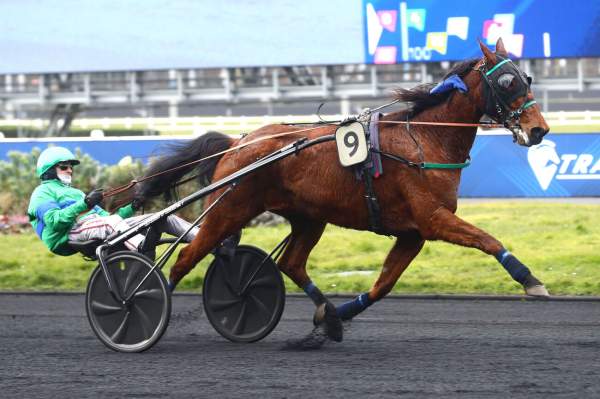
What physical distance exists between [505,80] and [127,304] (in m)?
2.52

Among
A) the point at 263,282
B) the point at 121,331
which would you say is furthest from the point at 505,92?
the point at 121,331

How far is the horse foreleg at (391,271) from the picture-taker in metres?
6.56

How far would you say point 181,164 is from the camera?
7285mm

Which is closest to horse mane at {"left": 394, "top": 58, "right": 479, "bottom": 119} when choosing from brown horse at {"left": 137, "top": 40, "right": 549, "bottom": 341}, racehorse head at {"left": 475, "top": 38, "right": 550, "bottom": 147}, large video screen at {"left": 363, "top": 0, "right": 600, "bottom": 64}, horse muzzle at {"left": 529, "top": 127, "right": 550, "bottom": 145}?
brown horse at {"left": 137, "top": 40, "right": 549, "bottom": 341}

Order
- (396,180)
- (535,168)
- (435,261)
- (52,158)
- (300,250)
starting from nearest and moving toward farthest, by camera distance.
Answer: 1. (396,180)
2. (52,158)
3. (300,250)
4. (435,261)
5. (535,168)

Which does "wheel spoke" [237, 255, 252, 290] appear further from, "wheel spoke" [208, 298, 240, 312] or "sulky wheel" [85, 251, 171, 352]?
"sulky wheel" [85, 251, 171, 352]

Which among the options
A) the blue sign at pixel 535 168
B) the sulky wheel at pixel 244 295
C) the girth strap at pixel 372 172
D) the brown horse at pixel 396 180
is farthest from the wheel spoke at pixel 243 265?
the blue sign at pixel 535 168

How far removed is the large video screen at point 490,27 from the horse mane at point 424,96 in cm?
1450

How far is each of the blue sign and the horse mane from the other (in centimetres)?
816

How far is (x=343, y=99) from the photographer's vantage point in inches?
928

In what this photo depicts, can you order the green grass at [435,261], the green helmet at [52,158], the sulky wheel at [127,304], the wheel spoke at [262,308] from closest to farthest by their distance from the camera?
the sulky wheel at [127,304] < the green helmet at [52,158] < the wheel spoke at [262,308] < the green grass at [435,261]

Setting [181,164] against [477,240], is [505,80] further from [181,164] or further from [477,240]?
[181,164]

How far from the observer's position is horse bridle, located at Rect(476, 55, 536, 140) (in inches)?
243

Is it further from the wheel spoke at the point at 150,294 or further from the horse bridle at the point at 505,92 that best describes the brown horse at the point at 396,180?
the wheel spoke at the point at 150,294
